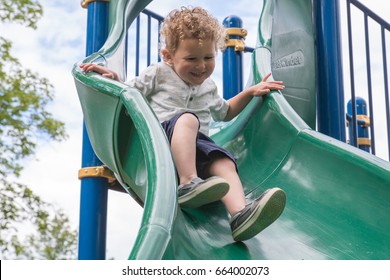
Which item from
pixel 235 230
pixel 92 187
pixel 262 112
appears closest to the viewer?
pixel 235 230

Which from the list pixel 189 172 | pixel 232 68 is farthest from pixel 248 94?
pixel 232 68

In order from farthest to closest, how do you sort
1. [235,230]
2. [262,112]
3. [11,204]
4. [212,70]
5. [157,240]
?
[11,204] < [262,112] < [212,70] < [235,230] < [157,240]

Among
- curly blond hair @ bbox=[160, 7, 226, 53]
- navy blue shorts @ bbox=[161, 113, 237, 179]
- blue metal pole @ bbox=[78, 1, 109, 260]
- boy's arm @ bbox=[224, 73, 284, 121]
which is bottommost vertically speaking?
blue metal pole @ bbox=[78, 1, 109, 260]

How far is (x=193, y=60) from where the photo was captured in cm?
299

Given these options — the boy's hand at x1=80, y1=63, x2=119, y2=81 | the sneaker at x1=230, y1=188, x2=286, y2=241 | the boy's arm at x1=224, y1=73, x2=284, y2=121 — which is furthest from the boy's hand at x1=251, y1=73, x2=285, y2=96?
the sneaker at x1=230, y1=188, x2=286, y2=241

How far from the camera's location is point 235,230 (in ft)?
7.55

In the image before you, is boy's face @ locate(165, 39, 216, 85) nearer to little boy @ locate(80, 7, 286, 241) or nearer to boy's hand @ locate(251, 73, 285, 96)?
little boy @ locate(80, 7, 286, 241)

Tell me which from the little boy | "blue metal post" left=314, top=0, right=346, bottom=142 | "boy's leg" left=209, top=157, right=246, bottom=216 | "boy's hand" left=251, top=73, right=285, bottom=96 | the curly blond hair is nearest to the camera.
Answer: the little boy

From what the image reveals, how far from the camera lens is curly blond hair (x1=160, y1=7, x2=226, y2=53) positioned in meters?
2.92

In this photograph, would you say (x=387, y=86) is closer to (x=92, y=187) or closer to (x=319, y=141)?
(x=319, y=141)

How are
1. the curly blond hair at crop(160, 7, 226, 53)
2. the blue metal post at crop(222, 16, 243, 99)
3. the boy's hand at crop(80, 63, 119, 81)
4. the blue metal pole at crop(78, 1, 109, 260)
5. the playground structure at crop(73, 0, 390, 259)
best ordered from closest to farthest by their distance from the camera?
the playground structure at crop(73, 0, 390, 259), the curly blond hair at crop(160, 7, 226, 53), the boy's hand at crop(80, 63, 119, 81), the blue metal pole at crop(78, 1, 109, 260), the blue metal post at crop(222, 16, 243, 99)

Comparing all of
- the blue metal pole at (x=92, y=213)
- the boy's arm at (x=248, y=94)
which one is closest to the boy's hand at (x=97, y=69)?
the boy's arm at (x=248, y=94)
